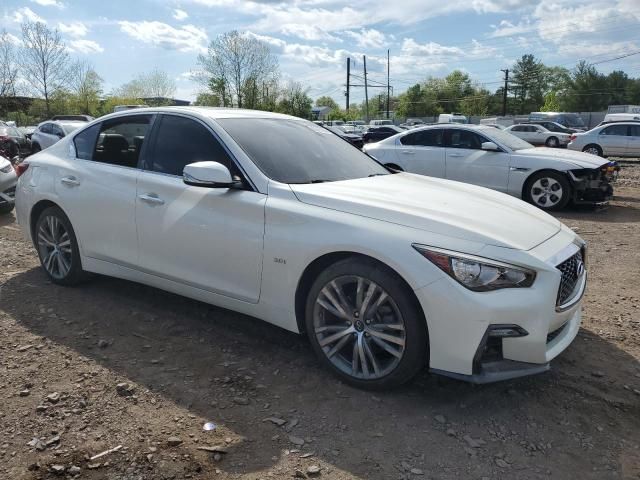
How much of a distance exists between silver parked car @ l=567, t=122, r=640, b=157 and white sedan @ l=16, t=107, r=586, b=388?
18190mm

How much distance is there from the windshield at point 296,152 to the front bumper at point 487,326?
1.35 m

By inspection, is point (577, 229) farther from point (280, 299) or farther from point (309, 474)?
point (309, 474)

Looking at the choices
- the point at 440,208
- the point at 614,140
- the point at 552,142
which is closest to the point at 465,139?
the point at 440,208

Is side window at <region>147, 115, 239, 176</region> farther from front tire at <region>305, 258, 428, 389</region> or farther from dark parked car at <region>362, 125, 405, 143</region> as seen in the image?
dark parked car at <region>362, 125, 405, 143</region>

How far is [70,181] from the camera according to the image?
4691 mm

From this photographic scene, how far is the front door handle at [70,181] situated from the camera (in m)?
4.64

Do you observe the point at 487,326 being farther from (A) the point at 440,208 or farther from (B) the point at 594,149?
(B) the point at 594,149

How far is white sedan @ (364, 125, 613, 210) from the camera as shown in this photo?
9.21 metres

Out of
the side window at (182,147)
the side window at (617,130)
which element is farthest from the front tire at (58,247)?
the side window at (617,130)

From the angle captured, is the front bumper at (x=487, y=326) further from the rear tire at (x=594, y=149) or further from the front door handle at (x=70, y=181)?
the rear tire at (x=594, y=149)

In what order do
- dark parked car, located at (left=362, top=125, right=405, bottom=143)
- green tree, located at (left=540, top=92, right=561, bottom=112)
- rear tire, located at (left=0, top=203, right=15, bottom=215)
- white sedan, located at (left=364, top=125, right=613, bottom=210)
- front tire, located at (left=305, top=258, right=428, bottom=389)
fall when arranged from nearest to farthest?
front tire, located at (left=305, top=258, right=428, bottom=389) < rear tire, located at (left=0, top=203, right=15, bottom=215) < white sedan, located at (left=364, top=125, right=613, bottom=210) < dark parked car, located at (left=362, top=125, right=405, bottom=143) < green tree, located at (left=540, top=92, right=561, bottom=112)

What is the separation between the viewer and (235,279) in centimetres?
362

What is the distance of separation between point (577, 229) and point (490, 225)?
215 inches

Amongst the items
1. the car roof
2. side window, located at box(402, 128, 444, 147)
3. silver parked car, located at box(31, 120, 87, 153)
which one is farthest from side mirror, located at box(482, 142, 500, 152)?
silver parked car, located at box(31, 120, 87, 153)
